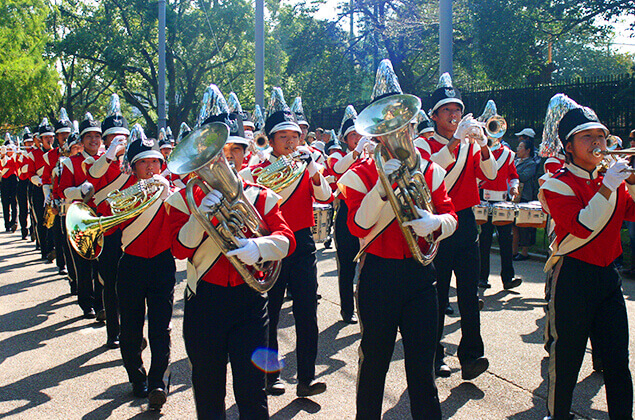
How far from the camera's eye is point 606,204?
3.47m

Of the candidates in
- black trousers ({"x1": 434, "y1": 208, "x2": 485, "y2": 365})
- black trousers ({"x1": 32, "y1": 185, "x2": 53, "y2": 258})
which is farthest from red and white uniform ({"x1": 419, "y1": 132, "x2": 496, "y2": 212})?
black trousers ({"x1": 32, "y1": 185, "x2": 53, "y2": 258})

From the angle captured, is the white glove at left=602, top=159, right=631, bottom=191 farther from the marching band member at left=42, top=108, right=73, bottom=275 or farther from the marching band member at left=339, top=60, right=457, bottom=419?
the marching band member at left=42, top=108, right=73, bottom=275

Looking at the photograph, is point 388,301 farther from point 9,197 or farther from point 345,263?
point 9,197

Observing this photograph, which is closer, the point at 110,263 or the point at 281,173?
the point at 281,173

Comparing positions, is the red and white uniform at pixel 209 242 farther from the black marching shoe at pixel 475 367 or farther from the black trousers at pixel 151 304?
the black marching shoe at pixel 475 367

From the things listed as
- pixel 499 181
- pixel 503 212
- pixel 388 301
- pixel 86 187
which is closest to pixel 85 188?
pixel 86 187

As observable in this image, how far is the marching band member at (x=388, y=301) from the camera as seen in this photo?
10.9 ft

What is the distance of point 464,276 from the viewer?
15.2 feet

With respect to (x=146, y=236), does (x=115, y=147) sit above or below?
above

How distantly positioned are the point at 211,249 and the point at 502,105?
12386 millimetres

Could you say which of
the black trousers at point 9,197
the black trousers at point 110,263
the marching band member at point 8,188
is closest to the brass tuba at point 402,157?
the black trousers at point 110,263

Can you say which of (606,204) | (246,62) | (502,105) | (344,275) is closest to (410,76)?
(502,105)

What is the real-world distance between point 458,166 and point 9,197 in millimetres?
13168

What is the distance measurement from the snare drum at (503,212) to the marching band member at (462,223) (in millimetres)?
2422
